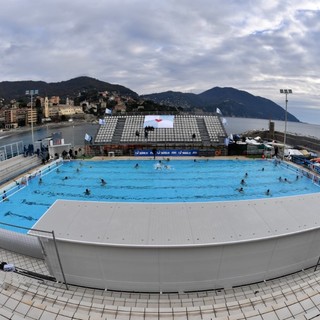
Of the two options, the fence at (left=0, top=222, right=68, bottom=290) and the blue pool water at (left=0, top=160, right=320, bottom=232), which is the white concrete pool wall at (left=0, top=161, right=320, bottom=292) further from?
the blue pool water at (left=0, top=160, right=320, bottom=232)

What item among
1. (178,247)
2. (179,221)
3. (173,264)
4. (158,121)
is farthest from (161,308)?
(158,121)

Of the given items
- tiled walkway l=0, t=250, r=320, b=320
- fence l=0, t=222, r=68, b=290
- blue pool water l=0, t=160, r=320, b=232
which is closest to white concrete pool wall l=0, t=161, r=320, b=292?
fence l=0, t=222, r=68, b=290

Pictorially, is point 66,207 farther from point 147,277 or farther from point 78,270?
point 147,277

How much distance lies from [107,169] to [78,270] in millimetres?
21527

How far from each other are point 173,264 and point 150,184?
1650 centimetres

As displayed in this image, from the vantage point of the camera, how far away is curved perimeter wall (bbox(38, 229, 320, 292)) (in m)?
8.32

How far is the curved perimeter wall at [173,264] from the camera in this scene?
8.32 m

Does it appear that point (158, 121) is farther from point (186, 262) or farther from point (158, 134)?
point (186, 262)

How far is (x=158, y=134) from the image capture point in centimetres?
4206

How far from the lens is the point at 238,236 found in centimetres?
857

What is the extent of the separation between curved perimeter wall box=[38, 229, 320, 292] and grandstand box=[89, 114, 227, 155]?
27.8 metres

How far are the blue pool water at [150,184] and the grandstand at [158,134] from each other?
5038 mm

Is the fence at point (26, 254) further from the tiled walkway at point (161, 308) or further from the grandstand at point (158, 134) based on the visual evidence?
the grandstand at point (158, 134)

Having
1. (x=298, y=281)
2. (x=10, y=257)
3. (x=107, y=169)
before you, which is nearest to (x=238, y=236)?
(x=298, y=281)
